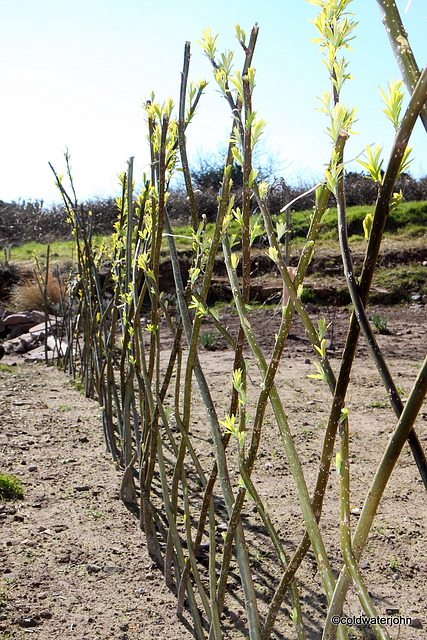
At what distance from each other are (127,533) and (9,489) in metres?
0.74

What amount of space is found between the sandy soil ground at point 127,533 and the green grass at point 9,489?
0.17ft

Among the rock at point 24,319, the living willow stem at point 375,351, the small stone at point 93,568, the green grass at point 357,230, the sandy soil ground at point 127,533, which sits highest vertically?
the green grass at point 357,230

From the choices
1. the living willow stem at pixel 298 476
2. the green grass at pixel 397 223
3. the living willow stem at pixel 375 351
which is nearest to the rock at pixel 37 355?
the living willow stem at pixel 298 476

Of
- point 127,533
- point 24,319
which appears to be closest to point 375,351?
point 127,533

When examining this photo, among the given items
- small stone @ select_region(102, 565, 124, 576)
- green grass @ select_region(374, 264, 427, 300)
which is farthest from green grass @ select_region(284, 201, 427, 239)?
small stone @ select_region(102, 565, 124, 576)

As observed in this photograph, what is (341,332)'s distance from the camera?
24.3ft

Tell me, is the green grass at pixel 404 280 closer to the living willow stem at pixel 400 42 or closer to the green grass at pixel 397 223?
the green grass at pixel 397 223

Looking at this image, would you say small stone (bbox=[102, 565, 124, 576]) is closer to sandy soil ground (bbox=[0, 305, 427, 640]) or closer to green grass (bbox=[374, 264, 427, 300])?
sandy soil ground (bbox=[0, 305, 427, 640])

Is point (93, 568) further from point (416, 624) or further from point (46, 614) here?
point (416, 624)

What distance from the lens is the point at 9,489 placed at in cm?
283

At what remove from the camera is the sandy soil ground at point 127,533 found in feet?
6.29

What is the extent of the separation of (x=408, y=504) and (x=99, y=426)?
2243 mm

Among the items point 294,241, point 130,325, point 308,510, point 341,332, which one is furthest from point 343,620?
point 294,241

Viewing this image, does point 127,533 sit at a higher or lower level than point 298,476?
lower
